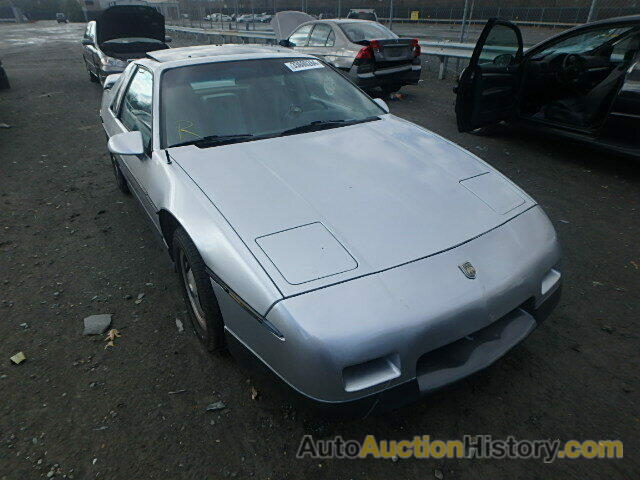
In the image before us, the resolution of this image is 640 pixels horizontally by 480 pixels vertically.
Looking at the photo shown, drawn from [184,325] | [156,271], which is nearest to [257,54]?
[156,271]

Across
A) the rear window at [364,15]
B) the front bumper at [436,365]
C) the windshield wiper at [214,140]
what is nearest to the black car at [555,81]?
the windshield wiper at [214,140]

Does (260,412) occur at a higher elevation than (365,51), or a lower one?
lower

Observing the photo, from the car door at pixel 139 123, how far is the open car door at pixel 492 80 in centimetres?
377

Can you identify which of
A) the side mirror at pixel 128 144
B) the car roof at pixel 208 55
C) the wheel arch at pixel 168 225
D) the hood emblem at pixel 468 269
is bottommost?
the wheel arch at pixel 168 225

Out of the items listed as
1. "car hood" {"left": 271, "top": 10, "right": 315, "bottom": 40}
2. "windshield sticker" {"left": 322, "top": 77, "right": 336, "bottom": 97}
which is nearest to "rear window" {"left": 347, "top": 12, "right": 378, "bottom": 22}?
"car hood" {"left": 271, "top": 10, "right": 315, "bottom": 40}

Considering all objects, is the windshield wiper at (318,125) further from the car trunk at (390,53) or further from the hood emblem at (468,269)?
the car trunk at (390,53)

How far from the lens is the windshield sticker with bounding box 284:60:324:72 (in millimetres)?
3102

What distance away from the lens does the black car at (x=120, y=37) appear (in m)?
8.71

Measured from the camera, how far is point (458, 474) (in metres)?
1.71

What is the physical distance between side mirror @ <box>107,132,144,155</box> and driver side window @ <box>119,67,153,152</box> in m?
0.08

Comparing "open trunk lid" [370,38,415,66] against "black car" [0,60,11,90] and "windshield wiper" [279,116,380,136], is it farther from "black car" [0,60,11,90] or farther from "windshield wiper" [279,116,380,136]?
"black car" [0,60,11,90]

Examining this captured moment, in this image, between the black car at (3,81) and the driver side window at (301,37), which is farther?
the black car at (3,81)

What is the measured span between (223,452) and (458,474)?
104 centimetres

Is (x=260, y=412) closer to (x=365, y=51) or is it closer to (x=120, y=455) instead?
(x=120, y=455)
